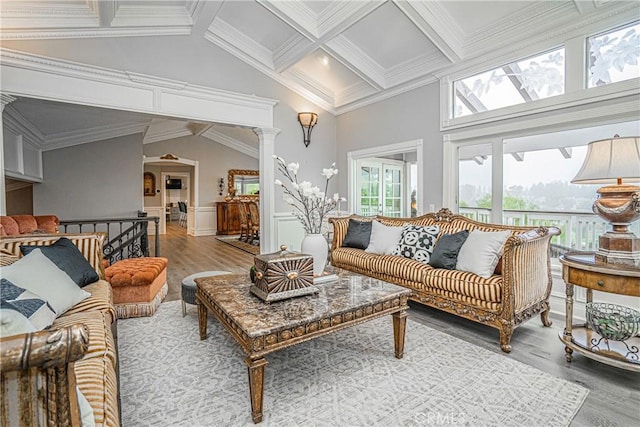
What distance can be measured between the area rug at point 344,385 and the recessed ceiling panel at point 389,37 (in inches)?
135

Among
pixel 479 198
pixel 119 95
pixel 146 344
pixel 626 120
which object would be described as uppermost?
pixel 119 95

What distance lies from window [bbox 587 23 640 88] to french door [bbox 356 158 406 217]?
3267 mm

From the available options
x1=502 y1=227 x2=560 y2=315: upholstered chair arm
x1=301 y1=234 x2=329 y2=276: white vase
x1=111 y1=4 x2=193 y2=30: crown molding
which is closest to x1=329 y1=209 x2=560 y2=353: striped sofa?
x1=502 y1=227 x2=560 y2=315: upholstered chair arm

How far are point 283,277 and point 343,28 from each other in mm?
3067

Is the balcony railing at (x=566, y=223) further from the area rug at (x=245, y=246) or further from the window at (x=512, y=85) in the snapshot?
the area rug at (x=245, y=246)

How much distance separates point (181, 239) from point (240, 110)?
535 centimetres

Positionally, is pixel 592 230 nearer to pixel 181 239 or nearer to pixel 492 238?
pixel 492 238

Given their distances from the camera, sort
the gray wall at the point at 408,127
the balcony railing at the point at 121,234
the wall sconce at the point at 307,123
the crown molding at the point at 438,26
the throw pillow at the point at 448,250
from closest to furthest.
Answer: the throw pillow at the point at 448,250
the crown molding at the point at 438,26
the gray wall at the point at 408,127
the balcony railing at the point at 121,234
the wall sconce at the point at 307,123

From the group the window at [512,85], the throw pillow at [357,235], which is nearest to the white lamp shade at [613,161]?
the window at [512,85]

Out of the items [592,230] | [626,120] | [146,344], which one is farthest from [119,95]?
[592,230]

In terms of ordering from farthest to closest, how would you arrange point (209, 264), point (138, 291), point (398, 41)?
point (209, 264) < point (398, 41) < point (138, 291)

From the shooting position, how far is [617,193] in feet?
7.06

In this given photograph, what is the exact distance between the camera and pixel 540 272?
272cm

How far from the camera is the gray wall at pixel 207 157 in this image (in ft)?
29.2
